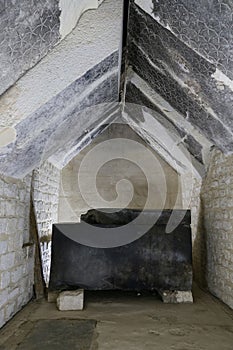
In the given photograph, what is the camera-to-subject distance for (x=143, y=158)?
581cm

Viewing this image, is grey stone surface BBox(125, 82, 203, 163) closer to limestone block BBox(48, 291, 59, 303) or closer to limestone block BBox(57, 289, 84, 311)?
limestone block BBox(57, 289, 84, 311)

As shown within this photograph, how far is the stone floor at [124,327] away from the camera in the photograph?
2268mm

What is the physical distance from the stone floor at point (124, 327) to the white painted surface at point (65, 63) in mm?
1539

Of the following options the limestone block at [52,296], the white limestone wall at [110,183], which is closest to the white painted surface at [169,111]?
the white limestone wall at [110,183]

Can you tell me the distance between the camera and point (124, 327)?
2.62 meters

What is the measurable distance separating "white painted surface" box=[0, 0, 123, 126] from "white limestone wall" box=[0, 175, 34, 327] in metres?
0.77

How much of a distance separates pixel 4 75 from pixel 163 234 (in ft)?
7.65

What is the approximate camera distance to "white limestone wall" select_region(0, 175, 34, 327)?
104 inches

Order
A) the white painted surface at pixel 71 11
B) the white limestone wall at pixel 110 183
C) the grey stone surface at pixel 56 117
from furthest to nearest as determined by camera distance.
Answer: the white limestone wall at pixel 110 183, the grey stone surface at pixel 56 117, the white painted surface at pixel 71 11

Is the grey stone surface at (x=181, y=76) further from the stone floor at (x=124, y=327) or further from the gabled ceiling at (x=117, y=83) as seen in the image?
the stone floor at (x=124, y=327)

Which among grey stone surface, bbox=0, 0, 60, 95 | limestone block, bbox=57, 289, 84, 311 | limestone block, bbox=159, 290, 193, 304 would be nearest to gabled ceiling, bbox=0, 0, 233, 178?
grey stone surface, bbox=0, 0, 60, 95

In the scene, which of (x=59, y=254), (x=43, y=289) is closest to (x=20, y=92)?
(x=59, y=254)

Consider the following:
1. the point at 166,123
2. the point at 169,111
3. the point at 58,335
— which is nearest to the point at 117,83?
the point at 169,111

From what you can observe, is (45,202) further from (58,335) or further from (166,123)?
(58,335)
